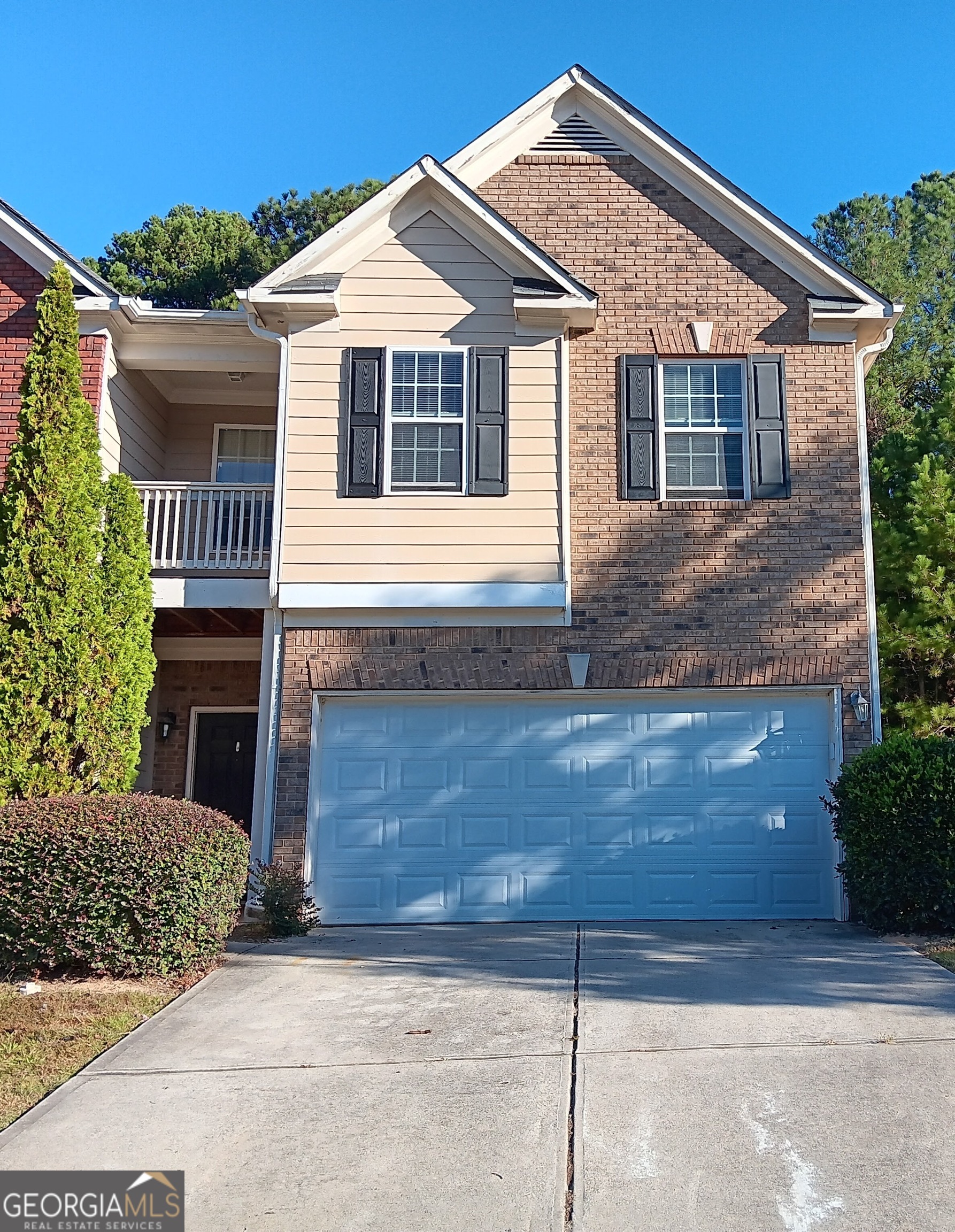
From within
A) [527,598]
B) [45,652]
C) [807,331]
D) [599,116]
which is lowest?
[45,652]

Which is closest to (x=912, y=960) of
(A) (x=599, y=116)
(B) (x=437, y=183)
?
(B) (x=437, y=183)

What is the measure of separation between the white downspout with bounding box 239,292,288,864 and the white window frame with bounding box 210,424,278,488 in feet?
8.01

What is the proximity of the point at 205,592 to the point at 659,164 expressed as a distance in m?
6.74

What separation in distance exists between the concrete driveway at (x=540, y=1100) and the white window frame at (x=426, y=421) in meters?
4.68

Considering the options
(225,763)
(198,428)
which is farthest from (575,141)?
(225,763)

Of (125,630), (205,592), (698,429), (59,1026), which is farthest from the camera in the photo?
(698,429)

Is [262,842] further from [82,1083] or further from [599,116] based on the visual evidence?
[599,116]

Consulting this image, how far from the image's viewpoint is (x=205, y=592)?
36.2 feet

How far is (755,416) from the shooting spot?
1107 cm

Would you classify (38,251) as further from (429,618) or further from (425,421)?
(429,618)

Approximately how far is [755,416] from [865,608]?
225cm

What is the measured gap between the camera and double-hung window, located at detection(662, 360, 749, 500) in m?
11.1

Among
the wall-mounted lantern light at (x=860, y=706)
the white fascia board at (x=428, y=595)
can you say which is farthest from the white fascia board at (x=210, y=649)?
the wall-mounted lantern light at (x=860, y=706)

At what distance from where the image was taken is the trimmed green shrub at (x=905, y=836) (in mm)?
8844
